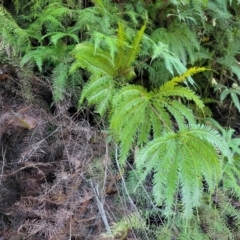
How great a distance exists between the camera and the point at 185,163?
1.14 meters

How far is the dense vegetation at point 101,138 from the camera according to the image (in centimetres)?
120

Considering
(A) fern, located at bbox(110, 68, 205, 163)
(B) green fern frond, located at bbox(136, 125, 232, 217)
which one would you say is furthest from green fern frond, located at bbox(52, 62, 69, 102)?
(B) green fern frond, located at bbox(136, 125, 232, 217)

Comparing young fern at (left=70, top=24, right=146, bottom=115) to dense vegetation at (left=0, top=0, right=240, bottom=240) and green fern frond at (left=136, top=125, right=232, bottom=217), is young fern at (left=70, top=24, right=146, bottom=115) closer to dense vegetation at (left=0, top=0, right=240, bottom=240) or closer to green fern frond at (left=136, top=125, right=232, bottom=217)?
dense vegetation at (left=0, top=0, right=240, bottom=240)

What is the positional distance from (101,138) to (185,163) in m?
0.41

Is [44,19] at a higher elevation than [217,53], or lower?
higher

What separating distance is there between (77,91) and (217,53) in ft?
2.71

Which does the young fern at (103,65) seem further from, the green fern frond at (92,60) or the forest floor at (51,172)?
the forest floor at (51,172)

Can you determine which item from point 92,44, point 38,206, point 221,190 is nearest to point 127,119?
point 92,44

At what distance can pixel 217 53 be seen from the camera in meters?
1.84

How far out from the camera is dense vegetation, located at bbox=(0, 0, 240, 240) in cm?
120

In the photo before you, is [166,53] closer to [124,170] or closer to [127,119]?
[127,119]

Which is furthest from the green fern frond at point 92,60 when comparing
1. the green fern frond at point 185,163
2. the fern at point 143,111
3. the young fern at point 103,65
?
the green fern frond at point 185,163

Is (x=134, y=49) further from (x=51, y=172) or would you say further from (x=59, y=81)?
(x=51, y=172)

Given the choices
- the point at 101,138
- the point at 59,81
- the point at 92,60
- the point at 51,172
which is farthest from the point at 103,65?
the point at 51,172
